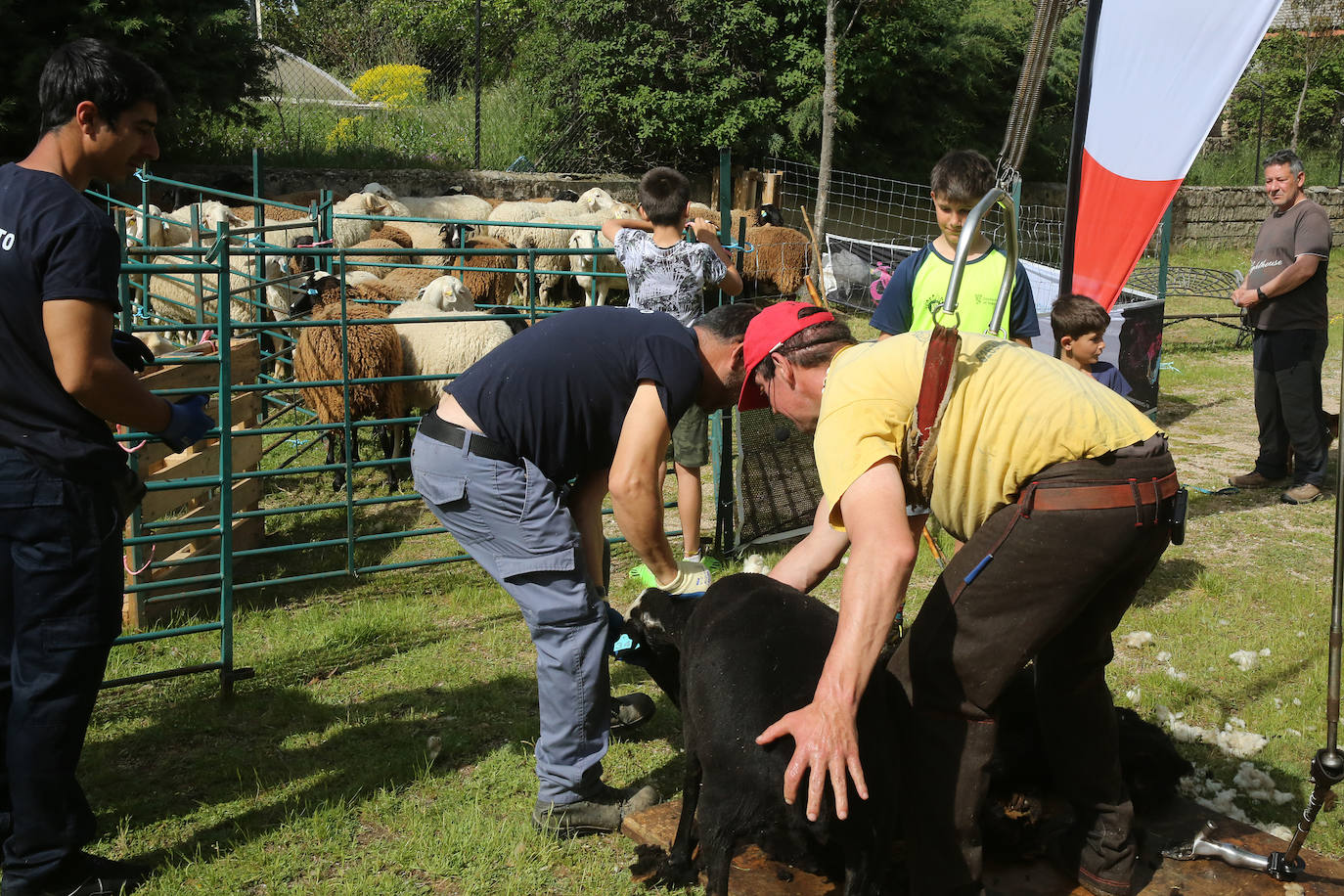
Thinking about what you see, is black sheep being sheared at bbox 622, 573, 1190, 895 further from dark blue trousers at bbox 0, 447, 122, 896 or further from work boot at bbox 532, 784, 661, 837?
dark blue trousers at bbox 0, 447, 122, 896

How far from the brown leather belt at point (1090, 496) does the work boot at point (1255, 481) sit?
5643mm

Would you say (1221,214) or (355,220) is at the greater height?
(1221,214)

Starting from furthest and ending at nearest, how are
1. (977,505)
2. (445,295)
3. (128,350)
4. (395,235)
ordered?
(395,235), (445,295), (128,350), (977,505)

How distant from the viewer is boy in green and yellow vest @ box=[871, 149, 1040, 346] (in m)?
4.06

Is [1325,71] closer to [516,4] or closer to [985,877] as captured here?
[516,4]

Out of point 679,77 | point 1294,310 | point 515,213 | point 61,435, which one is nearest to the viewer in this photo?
point 61,435

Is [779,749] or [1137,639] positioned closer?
[779,749]

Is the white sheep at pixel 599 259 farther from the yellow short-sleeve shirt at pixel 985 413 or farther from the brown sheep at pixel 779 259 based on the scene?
the yellow short-sleeve shirt at pixel 985 413

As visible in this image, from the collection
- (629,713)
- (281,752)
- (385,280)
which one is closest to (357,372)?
(385,280)

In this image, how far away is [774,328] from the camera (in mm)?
2771

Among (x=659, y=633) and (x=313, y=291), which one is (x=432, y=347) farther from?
(x=659, y=633)

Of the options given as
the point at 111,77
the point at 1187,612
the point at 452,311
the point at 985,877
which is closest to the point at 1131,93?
the point at 1187,612

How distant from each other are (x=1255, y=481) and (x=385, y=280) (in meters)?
7.31

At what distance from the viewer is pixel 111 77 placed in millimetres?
2732
